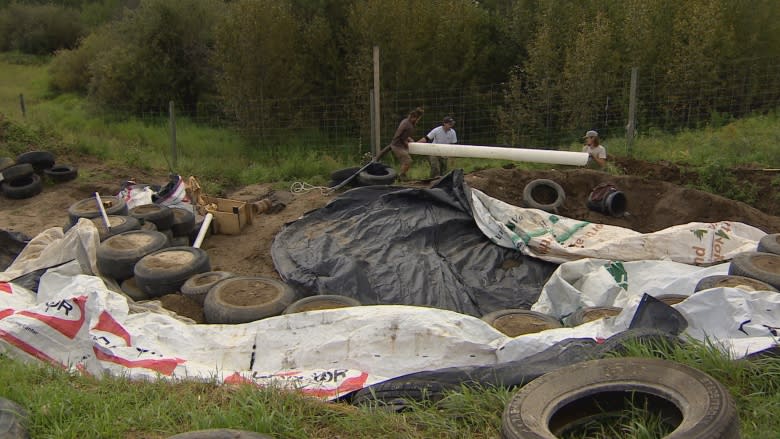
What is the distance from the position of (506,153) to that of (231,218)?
14.0ft

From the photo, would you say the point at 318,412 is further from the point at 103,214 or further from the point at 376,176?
the point at 376,176

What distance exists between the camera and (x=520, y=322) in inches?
221

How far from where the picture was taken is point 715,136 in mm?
12688

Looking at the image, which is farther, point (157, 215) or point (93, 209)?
point (93, 209)

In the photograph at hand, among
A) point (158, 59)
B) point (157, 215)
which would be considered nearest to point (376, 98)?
point (157, 215)

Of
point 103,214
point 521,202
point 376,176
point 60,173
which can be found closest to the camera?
point 103,214

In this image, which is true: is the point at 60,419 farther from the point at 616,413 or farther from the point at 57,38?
the point at 57,38

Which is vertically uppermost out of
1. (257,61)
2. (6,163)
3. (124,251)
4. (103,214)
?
(257,61)

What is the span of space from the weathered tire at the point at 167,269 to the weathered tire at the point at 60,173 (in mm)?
6055

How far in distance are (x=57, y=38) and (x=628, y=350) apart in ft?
128

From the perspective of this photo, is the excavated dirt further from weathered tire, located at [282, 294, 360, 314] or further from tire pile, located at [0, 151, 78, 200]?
weathered tire, located at [282, 294, 360, 314]

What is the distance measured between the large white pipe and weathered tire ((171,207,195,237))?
4217mm

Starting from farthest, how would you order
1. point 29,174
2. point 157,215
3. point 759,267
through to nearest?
point 29,174, point 157,215, point 759,267

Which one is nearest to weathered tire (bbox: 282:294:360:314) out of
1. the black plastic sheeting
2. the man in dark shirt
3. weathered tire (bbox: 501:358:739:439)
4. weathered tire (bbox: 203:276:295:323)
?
weathered tire (bbox: 203:276:295:323)
